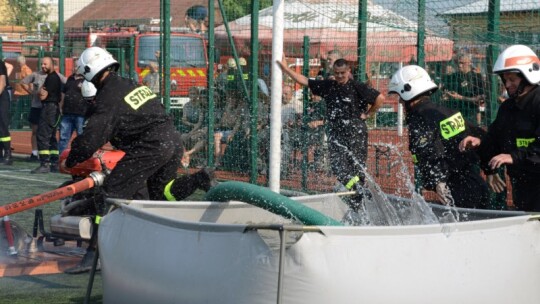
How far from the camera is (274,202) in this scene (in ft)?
16.8

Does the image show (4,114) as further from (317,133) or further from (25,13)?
(25,13)

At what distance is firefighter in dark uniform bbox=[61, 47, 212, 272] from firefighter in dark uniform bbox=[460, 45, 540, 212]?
7.98ft

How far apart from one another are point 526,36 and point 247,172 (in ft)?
14.6

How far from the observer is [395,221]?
6.16 metres

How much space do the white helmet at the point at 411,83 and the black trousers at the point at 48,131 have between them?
9.61 meters

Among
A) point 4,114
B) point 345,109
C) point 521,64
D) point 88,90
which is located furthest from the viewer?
point 4,114

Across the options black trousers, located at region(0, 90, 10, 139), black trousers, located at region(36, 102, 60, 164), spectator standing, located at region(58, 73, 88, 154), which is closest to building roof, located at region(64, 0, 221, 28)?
spectator standing, located at region(58, 73, 88, 154)

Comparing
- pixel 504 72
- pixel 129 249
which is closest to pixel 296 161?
pixel 504 72

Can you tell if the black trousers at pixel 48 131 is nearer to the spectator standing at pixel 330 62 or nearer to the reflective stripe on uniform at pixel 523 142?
the spectator standing at pixel 330 62

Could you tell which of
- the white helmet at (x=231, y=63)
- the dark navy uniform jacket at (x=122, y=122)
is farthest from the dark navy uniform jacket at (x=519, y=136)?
the white helmet at (x=231, y=63)

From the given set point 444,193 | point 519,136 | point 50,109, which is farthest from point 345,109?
point 50,109

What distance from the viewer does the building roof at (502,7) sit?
31.6ft

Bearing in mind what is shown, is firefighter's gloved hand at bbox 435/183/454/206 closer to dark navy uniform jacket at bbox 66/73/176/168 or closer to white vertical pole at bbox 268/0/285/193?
white vertical pole at bbox 268/0/285/193

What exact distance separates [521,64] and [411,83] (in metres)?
1.41
